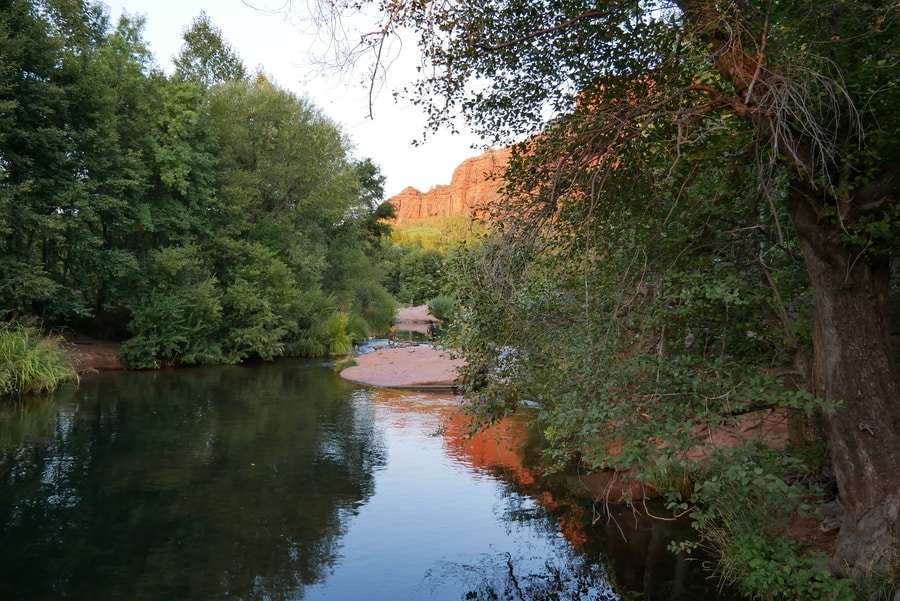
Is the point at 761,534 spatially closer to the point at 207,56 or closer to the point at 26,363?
the point at 26,363

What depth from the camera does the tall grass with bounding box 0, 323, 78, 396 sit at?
52.1 feet

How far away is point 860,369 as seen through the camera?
4844mm

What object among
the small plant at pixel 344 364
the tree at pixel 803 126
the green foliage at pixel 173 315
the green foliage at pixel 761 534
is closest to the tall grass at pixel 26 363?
the green foliage at pixel 173 315

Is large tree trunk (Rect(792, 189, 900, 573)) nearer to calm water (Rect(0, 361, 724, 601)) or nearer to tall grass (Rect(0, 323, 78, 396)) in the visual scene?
calm water (Rect(0, 361, 724, 601))

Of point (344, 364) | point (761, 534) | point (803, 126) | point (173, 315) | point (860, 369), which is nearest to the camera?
point (803, 126)

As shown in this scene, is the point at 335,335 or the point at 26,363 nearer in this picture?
the point at 26,363

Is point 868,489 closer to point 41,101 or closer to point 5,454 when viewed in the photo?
point 5,454

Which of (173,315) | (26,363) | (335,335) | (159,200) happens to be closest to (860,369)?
(26,363)

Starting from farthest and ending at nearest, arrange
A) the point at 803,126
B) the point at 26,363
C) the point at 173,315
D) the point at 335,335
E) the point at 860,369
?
1. the point at 335,335
2. the point at 173,315
3. the point at 26,363
4. the point at 860,369
5. the point at 803,126

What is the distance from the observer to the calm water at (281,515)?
6461mm

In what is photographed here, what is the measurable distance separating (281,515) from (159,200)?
1937 centimetres

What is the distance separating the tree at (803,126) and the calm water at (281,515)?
8.68 ft

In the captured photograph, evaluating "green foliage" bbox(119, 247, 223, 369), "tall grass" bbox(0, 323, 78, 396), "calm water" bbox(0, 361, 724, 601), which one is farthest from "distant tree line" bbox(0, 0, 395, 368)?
"calm water" bbox(0, 361, 724, 601)

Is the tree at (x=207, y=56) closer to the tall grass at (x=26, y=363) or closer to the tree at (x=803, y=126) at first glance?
the tall grass at (x=26, y=363)
